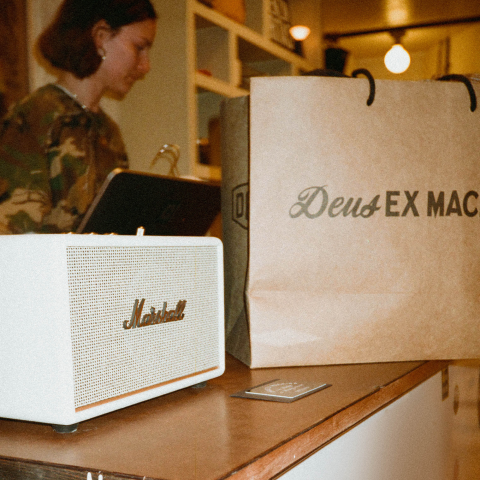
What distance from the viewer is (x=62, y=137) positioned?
1374mm

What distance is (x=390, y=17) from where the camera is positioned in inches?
152

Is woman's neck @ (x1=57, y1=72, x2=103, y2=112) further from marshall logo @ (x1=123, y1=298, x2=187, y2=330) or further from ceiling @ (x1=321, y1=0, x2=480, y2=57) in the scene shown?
ceiling @ (x1=321, y1=0, x2=480, y2=57)

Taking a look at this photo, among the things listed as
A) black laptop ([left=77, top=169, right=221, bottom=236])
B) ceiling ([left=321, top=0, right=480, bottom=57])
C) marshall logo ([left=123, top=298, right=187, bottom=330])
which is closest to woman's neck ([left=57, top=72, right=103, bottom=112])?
black laptop ([left=77, top=169, right=221, bottom=236])

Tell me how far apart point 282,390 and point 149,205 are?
0.35 meters

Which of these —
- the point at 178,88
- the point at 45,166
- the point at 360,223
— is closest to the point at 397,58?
the point at 178,88

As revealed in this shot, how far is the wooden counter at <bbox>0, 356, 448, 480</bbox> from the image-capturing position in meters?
0.35

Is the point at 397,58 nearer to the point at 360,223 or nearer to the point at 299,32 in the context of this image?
the point at 299,32

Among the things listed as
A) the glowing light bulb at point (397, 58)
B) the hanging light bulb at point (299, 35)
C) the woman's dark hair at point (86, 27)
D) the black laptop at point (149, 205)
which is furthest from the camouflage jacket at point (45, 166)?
the glowing light bulb at point (397, 58)

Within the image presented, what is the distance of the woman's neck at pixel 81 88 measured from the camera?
59.3 inches

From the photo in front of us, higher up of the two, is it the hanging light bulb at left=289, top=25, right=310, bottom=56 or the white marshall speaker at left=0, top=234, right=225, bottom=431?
the hanging light bulb at left=289, top=25, right=310, bottom=56

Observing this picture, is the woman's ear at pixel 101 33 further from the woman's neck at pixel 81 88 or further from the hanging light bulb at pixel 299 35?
the hanging light bulb at pixel 299 35

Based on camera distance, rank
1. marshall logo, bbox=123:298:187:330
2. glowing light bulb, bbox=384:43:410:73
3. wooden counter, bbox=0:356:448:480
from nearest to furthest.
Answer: wooden counter, bbox=0:356:448:480 < marshall logo, bbox=123:298:187:330 < glowing light bulb, bbox=384:43:410:73

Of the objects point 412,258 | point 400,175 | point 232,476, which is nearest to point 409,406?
point 412,258

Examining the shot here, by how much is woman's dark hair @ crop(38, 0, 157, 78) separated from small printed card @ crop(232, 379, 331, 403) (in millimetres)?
1238
